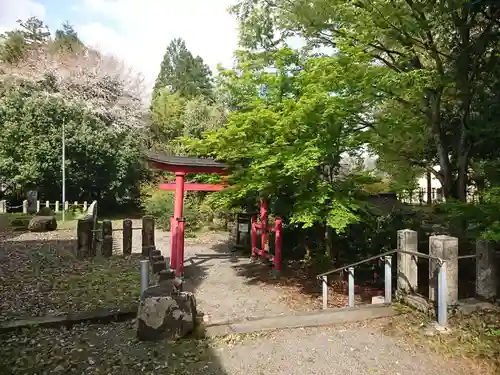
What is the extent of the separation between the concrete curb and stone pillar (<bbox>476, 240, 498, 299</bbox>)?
3.92 ft

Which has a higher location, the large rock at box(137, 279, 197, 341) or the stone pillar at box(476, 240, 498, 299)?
the stone pillar at box(476, 240, 498, 299)

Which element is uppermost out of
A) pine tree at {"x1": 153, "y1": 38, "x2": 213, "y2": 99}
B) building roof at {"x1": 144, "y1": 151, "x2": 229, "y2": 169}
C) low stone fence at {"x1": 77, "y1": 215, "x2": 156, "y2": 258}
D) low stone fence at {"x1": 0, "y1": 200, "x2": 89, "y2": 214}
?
pine tree at {"x1": 153, "y1": 38, "x2": 213, "y2": 99}

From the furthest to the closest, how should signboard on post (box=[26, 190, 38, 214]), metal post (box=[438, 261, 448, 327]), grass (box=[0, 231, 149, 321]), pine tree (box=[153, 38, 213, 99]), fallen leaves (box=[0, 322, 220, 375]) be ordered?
pine tree (box=[153, 38, 213, 99]) → signboard on post (box=[26, 190, 38, 214]) → grass (box=[0, 231, 149, 321]) → metal post (box=[438, 261, 448, 327]) → fallen leaves (box=[0, 322, 220, 375])

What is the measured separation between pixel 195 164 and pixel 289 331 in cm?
634

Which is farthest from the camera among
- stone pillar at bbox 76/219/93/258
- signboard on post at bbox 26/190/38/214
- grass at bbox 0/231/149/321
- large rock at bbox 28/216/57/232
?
signboard on post at bbox 26/190/38/214

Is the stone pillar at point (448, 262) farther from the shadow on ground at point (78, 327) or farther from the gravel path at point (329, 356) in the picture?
the shadow on ground at point (78, 327)

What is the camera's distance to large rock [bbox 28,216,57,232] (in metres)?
14.5

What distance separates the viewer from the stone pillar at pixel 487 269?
15.5ft

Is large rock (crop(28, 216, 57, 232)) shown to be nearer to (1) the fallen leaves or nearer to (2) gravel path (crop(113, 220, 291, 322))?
(2) gravel path (crop(113, 220, 291, 322))

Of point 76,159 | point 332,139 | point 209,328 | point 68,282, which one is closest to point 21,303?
point 68,282

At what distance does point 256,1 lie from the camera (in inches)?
469

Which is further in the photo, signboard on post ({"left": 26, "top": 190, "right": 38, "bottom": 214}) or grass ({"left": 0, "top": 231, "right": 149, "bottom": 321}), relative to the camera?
signboard on post ({"left": 26, "top": 190, "right": 38, "bottom": 214})

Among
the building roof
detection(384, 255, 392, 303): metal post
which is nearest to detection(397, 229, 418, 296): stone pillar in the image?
detection(384, 255, 392, 303): metal post

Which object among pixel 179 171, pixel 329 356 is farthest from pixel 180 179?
pixel 329 356
